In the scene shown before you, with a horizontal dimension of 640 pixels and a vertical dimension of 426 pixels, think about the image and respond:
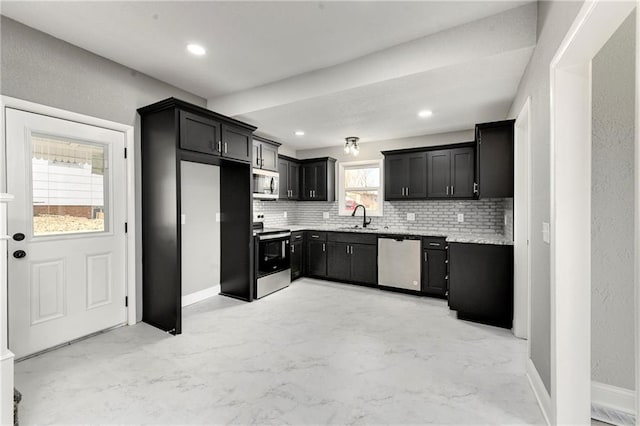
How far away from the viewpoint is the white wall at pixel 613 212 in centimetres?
188

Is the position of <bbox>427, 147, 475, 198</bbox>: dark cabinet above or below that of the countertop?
above

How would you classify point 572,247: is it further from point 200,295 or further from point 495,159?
point 200,295

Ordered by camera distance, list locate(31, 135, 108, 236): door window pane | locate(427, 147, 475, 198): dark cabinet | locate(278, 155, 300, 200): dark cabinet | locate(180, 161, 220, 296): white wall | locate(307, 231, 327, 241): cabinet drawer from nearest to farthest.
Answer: locate(31, 135, 108, 236): door window pane
locate(180, 161, 220, 296): white wall
locate(427, 147, 475, 198): dark cabinet
locate(307, 231, 327, 241): cabinet drawer
locate(278, 155, 300, 200): dark cabinet

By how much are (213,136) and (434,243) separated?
3.29 m

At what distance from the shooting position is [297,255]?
206 inches

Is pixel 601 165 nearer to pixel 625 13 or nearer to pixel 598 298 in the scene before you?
pixel 598 298

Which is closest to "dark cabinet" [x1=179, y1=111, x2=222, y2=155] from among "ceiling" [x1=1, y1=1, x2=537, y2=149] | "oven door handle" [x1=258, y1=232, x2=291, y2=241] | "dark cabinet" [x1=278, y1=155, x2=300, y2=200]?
"ceiling" [x1=1, y1=1, x2=537, y2=149]

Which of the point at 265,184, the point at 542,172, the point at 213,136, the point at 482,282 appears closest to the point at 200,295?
the point at 265,184

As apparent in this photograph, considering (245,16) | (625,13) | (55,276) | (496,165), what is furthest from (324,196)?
(625,13)

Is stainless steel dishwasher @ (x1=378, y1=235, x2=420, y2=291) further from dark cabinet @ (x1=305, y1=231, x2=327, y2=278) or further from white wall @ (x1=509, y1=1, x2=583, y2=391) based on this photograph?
white wall @ (x1=509, y1=1, x2=583, y2=391)

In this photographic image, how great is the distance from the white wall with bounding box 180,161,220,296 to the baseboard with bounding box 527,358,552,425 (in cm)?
373

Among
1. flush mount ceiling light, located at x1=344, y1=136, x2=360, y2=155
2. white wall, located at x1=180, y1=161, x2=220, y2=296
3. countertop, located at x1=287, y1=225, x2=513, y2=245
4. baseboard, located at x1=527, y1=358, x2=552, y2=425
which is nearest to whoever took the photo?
baseboard, located at x1=527, y1=358, x2=552, y2=425

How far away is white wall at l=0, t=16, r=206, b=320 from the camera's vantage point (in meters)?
2.37

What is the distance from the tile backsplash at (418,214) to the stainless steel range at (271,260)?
2.67 feet
